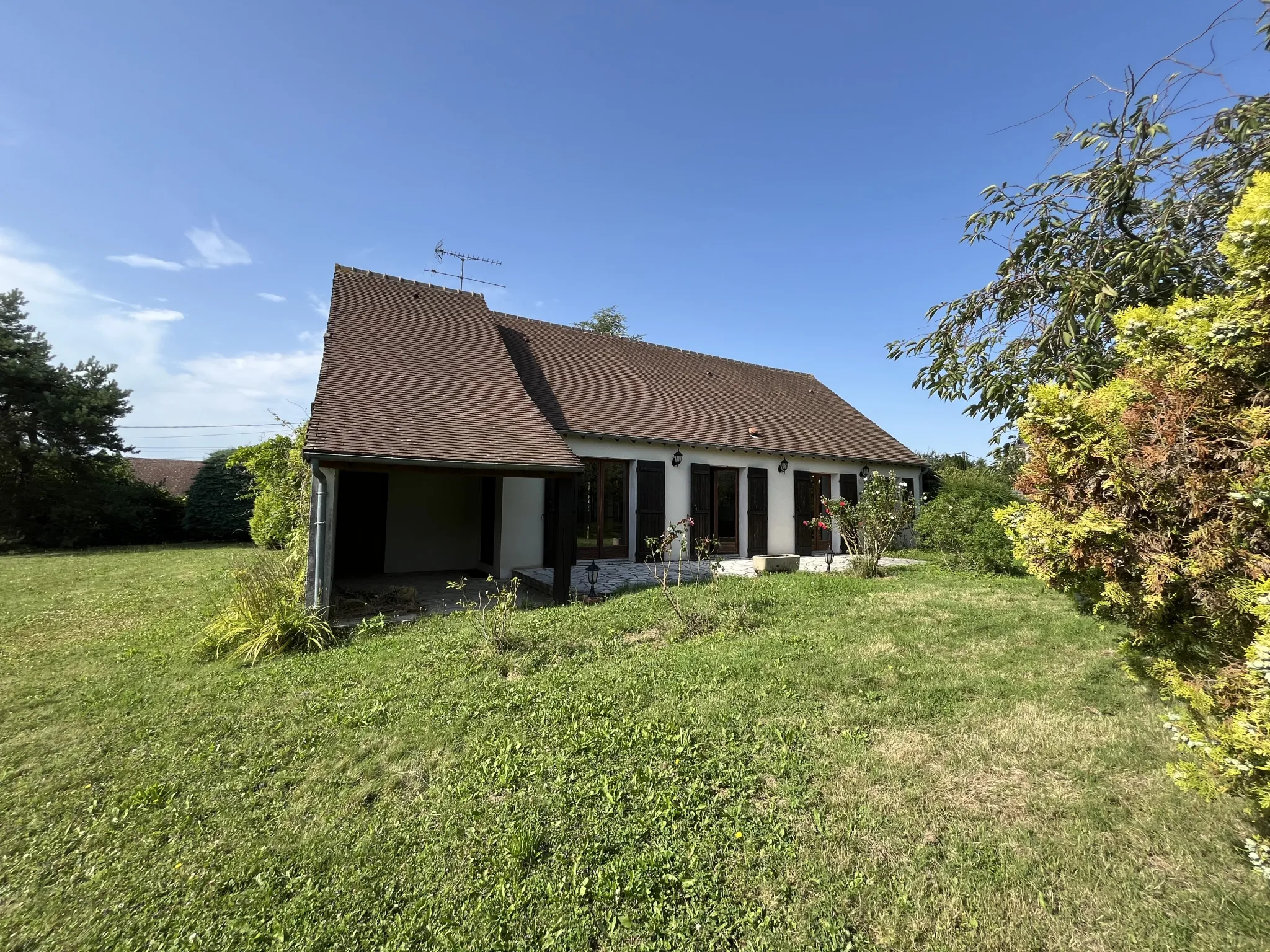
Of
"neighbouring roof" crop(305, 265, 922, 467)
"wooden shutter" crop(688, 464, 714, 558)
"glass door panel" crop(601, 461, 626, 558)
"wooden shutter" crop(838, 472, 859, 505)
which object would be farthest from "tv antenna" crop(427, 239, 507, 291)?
"wooden shutter" crop(838, 472, 859, 505)

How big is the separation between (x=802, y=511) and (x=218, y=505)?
69.7 feet

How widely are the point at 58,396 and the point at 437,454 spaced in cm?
2159

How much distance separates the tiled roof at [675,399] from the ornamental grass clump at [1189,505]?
28.5 ft

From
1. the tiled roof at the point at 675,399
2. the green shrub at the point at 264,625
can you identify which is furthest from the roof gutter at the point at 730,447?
the green shrub at the point at 264,625

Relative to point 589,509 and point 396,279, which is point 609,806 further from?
point 396,279

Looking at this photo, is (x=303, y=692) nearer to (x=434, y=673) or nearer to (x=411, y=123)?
(x=434, y=673)

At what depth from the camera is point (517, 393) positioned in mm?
9125

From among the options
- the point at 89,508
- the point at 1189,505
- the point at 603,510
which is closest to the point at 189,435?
the point at 89,508

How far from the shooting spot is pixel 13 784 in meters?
3.14

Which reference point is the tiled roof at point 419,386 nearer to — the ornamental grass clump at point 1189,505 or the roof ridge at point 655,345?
the roof ridge at point 655,345

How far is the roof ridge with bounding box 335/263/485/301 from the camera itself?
10.7 meters

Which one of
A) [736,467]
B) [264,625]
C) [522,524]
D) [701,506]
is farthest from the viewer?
[736,467]

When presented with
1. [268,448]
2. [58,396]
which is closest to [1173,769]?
[268,448]

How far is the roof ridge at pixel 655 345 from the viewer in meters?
13.7
